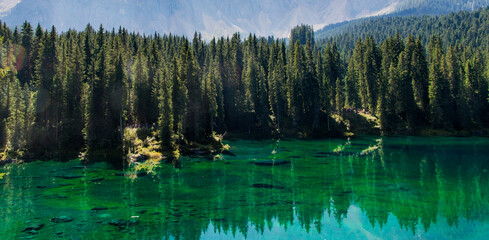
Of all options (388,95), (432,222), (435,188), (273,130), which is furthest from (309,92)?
(432,222)

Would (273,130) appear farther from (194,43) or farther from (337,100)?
(194,43)

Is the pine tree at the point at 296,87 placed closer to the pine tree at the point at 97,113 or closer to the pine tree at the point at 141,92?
the pine tree at the point at 141,92

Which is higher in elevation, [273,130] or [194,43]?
[194,43]

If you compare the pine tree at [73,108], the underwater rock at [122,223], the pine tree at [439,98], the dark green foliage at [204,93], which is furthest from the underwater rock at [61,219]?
the pine tree at [439,98]

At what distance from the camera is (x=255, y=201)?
22.0 m

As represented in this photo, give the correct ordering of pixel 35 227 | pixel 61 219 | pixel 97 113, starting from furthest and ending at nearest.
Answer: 1. pixel 97 113
2. pixel 61 219
3. pixel 35 227

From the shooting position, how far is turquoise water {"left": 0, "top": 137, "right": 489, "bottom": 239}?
16484mm

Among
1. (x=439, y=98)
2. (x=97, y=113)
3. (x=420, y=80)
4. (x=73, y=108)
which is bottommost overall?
(x=97, y=113)

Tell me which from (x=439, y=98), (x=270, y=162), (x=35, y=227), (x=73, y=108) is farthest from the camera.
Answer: (x=439, y=98)

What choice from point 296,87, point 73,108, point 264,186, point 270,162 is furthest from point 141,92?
point 264,186

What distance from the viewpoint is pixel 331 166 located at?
35.4 m

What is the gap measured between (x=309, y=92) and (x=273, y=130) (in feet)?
45.1

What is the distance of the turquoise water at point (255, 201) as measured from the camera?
16.5m

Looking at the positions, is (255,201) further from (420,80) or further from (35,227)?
(420,80)
